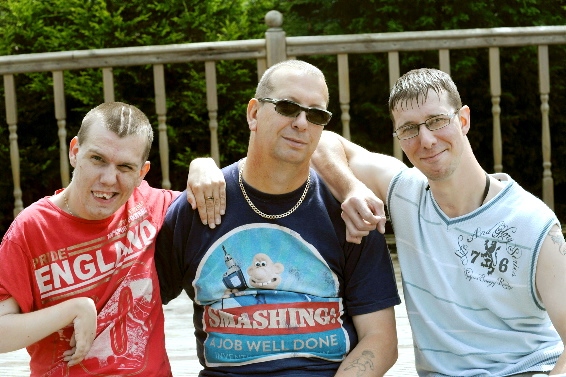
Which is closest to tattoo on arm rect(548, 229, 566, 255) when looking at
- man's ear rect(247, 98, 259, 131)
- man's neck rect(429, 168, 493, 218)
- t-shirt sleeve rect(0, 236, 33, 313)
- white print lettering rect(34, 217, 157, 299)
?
man's neck rect(429, 168, 493, 218)

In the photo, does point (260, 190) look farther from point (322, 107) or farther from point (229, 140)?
point (229, 140)

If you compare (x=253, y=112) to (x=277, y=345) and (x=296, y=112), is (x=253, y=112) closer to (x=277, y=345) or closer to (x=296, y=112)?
(x=296, y=112)

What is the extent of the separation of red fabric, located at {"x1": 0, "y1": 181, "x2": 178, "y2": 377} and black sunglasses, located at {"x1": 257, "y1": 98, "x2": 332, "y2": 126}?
50cm

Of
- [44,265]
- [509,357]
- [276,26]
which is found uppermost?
[276,26]

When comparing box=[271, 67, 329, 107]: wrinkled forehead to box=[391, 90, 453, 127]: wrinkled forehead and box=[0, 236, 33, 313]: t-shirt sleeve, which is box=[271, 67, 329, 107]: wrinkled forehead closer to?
box=[391, 90, 453, 127]: wrinkled forehead

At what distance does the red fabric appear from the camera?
218cm

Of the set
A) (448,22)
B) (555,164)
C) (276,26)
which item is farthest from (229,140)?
(555,164)

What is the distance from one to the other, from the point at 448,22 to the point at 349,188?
3857mm

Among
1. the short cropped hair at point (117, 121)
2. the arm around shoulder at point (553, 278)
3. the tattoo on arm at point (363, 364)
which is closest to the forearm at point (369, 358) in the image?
the tattoo on arm at point (363, 364)

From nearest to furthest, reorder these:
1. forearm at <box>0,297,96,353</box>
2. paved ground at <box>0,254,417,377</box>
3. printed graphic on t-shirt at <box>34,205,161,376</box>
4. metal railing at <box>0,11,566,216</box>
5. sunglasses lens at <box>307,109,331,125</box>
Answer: forearm at <box>0,297,96,353</box> → printed graphic on t-shirt at <box>34,205,161,376</box> → sunglasses lens at <box>307,109,331,125</box> → paved ground at <box>0,254,417,377</box> → metal railing at <box>0,11,566,216</box>

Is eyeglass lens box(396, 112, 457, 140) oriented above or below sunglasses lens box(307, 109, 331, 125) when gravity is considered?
below

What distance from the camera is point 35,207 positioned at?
2244 millimetres

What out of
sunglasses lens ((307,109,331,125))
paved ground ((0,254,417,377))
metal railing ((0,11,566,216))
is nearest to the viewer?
sunglasses lens ((307,109,331,125))

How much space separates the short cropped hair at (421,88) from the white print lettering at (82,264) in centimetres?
78
